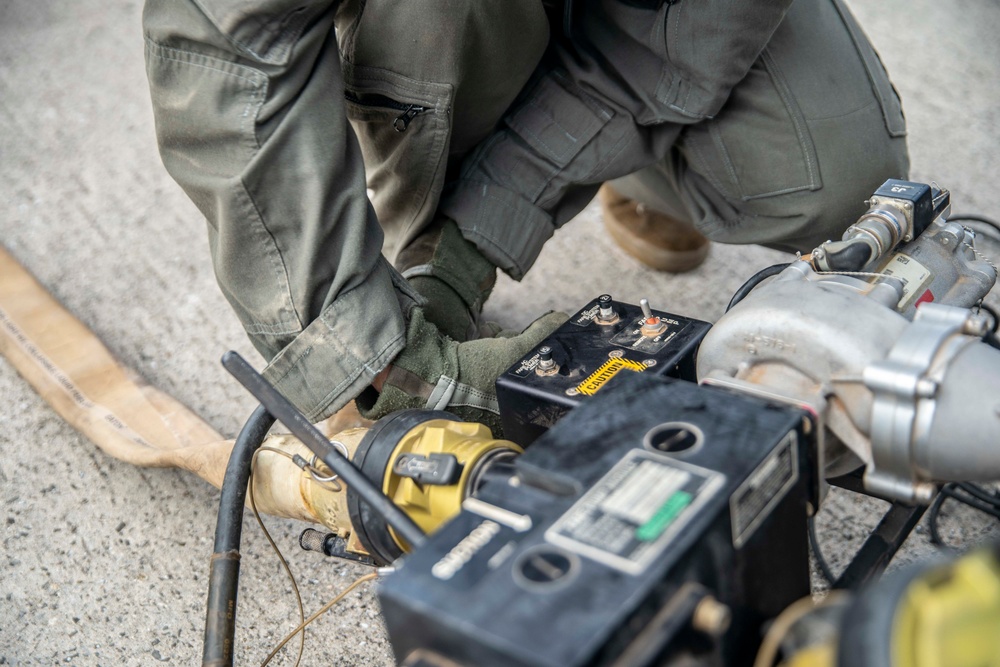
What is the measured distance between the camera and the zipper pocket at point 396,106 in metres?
1.25

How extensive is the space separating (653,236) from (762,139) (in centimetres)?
42

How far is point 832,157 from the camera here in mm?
1342

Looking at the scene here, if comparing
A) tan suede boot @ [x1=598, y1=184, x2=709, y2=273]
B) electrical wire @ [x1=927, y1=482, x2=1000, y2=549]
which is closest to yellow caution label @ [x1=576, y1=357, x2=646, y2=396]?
electrical wire @ [x1=927, y1=482, x2=1000, y2=549]

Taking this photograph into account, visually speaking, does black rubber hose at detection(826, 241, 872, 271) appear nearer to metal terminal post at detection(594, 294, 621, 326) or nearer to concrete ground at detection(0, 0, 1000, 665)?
metal terminal post at detection(594, 294, 621, 326)

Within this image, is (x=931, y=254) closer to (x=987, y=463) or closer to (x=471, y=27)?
(x=987, y=463)

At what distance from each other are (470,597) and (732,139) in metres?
1.02

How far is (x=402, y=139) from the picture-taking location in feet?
4.24

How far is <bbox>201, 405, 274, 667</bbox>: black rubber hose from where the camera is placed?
90 centimetres

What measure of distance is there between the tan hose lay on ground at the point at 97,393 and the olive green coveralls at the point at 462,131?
0.77 ft

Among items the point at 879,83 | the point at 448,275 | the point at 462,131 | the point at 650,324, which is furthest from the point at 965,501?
the point at 462,131

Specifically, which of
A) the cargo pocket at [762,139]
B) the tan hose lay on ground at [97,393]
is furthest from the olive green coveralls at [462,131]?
the tan hose lay on ground at [97,393]

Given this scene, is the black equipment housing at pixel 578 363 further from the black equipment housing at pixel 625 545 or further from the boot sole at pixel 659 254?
the boot sole at pixel 659 254

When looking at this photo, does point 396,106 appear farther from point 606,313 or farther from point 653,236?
point 653,236

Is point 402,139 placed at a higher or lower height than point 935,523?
higher
